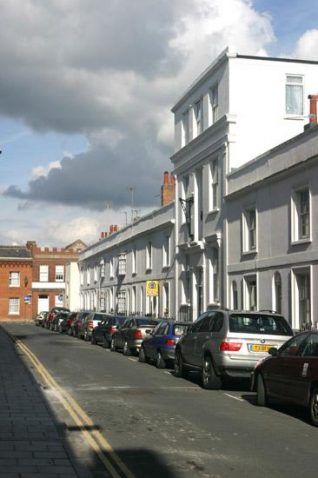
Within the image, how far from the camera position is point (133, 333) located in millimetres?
24844

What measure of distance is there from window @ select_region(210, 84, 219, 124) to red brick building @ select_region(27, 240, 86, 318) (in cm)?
5052

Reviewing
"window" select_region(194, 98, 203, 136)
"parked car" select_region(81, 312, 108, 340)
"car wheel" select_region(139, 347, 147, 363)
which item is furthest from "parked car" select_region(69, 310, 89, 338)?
"car wheel" select_region(139, 347, 147, 363)

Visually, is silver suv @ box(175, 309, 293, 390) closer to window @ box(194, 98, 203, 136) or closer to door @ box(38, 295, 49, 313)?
window @ box(194, 98, 203, 136)

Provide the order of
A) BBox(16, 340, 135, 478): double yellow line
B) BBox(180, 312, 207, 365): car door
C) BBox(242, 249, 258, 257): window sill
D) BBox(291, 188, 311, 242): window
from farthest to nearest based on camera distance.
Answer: BBox(242, 249, 258, 257): window sill, BBox(291, 188, 311, 242): window, BBox(180, 312, 207, 365): car door, BBox(16, 340, 135, 478): double yellow line

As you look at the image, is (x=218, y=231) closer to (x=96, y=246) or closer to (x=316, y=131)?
(x=316, y=131)

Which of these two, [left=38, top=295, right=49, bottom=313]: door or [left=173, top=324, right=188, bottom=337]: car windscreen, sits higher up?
[left=38, top=295, right=49, bottom=313]: door

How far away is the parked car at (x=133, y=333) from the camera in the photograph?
24.5 meters

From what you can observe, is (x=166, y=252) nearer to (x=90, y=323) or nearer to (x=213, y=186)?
(x=90, y=323)

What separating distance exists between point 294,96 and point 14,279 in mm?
54849

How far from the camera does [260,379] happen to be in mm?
12922

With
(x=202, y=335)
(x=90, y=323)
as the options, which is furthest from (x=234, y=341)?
(x=90, y=323)

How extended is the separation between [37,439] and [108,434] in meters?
1.08

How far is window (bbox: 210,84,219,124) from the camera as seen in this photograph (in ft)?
98.1

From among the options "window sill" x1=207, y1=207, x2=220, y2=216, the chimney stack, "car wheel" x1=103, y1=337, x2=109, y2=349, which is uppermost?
the chimney stack
